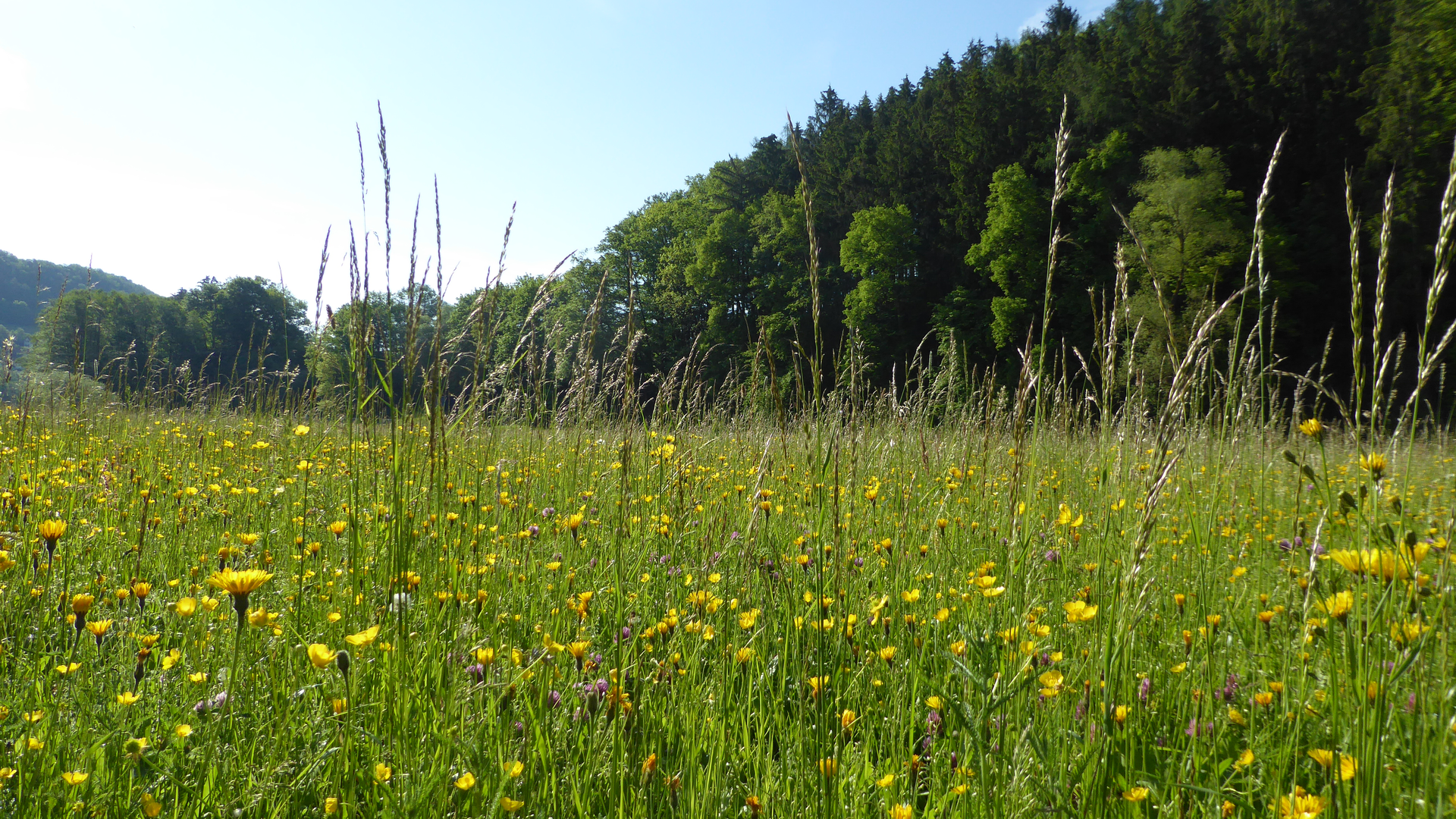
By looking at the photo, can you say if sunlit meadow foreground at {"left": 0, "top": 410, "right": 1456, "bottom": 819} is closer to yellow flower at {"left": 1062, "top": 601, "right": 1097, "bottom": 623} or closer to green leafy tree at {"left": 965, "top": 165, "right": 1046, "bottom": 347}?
yellow flower at {"left": 1062, "top": 601, "right": 1097, "bottom": 623}

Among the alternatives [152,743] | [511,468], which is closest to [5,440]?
[511,468]

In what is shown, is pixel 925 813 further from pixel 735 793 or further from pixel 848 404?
pixel 848 404

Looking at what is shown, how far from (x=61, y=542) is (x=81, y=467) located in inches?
53.2

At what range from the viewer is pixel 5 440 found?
4016 millimetres

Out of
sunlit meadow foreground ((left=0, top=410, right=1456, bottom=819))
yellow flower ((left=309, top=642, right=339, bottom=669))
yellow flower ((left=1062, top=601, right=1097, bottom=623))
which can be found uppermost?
yellow flower ((left=1062, top=601, right=1097, bottom=623))

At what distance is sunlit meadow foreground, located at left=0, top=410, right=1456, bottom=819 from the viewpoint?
102 cm

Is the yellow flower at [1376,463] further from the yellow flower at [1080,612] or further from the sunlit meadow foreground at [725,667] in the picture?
the yellow flower at [1080,612]

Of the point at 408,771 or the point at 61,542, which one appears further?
the point at 61,542

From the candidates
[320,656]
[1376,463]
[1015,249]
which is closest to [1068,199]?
[1015,249]

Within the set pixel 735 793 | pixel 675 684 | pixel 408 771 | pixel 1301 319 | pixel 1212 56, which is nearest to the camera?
pixel 408 771

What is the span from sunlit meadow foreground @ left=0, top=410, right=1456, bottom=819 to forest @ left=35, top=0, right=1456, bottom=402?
9.76 metres

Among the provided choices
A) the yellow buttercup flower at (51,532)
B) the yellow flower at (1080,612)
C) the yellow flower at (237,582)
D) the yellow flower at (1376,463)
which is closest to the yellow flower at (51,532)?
the yellow buttercup flower at (51,532)

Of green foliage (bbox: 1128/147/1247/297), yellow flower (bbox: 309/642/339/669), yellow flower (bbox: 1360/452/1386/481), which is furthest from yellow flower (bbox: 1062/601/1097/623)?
green foliage (bbox: 1128/147/1247/297)

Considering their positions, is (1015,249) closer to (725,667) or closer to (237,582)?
(725,667)
